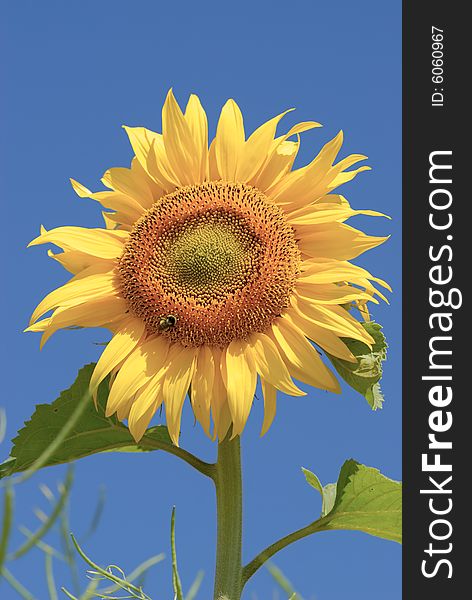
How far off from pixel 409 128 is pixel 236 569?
1794mm

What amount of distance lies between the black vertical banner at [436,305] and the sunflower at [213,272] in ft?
1.96

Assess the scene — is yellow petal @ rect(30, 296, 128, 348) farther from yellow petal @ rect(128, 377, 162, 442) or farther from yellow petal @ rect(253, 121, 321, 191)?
yellow petal @ rect(253, 121, 321, 191)

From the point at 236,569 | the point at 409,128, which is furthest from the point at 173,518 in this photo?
the point at 409,128

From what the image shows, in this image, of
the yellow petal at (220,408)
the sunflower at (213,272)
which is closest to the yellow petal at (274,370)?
the sunflower at (213,272)

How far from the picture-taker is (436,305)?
3.45 meters

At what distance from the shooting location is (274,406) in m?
2.74

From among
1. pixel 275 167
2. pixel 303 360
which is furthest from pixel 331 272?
pixel 275 167

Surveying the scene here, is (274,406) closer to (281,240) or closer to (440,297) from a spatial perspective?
(281,240)

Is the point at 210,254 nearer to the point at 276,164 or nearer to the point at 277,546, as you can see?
the point at 276,164

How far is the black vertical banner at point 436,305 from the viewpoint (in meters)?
3.19

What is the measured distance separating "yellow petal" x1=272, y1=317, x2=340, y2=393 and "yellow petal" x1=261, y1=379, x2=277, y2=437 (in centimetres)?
8

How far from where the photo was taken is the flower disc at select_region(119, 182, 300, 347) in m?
2.80

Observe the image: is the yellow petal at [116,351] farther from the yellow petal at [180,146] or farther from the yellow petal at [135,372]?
the yellow petal at [180,146]

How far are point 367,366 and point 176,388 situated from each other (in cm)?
55
